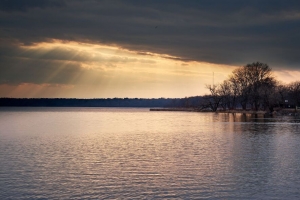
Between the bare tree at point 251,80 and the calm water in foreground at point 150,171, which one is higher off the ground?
the bare tree at point 251,80

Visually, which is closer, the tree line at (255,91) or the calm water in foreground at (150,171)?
the calm water in foreground at (150,171)

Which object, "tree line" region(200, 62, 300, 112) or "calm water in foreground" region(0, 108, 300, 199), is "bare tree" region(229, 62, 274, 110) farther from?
"calm water in foreground" region(0, 108, 300, 199)

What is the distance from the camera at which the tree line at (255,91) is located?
370 feet

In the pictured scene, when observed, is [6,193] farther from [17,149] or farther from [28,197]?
[17,149]

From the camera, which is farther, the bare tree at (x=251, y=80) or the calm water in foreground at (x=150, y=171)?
the bare tree at (x=251, y=80)

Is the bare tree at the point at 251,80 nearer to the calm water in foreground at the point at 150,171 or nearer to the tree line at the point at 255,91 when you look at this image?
the tree line at the point at 255,91

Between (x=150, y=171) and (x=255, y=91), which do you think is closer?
(x=150, y=171)

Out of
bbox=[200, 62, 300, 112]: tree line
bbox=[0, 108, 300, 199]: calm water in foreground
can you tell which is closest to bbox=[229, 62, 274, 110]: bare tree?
bbox=[200, 62, 300, 112]: tree line

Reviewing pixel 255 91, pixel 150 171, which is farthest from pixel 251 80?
pixel 150 171

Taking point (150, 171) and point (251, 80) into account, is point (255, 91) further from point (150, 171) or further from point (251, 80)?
point (150, 171)

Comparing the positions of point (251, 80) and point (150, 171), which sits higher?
point (251, 80)

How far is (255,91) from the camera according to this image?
388ft

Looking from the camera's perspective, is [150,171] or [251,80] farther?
[251,80]

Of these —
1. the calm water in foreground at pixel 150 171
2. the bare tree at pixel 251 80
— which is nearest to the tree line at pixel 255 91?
the bare tree at pixel 251 80
